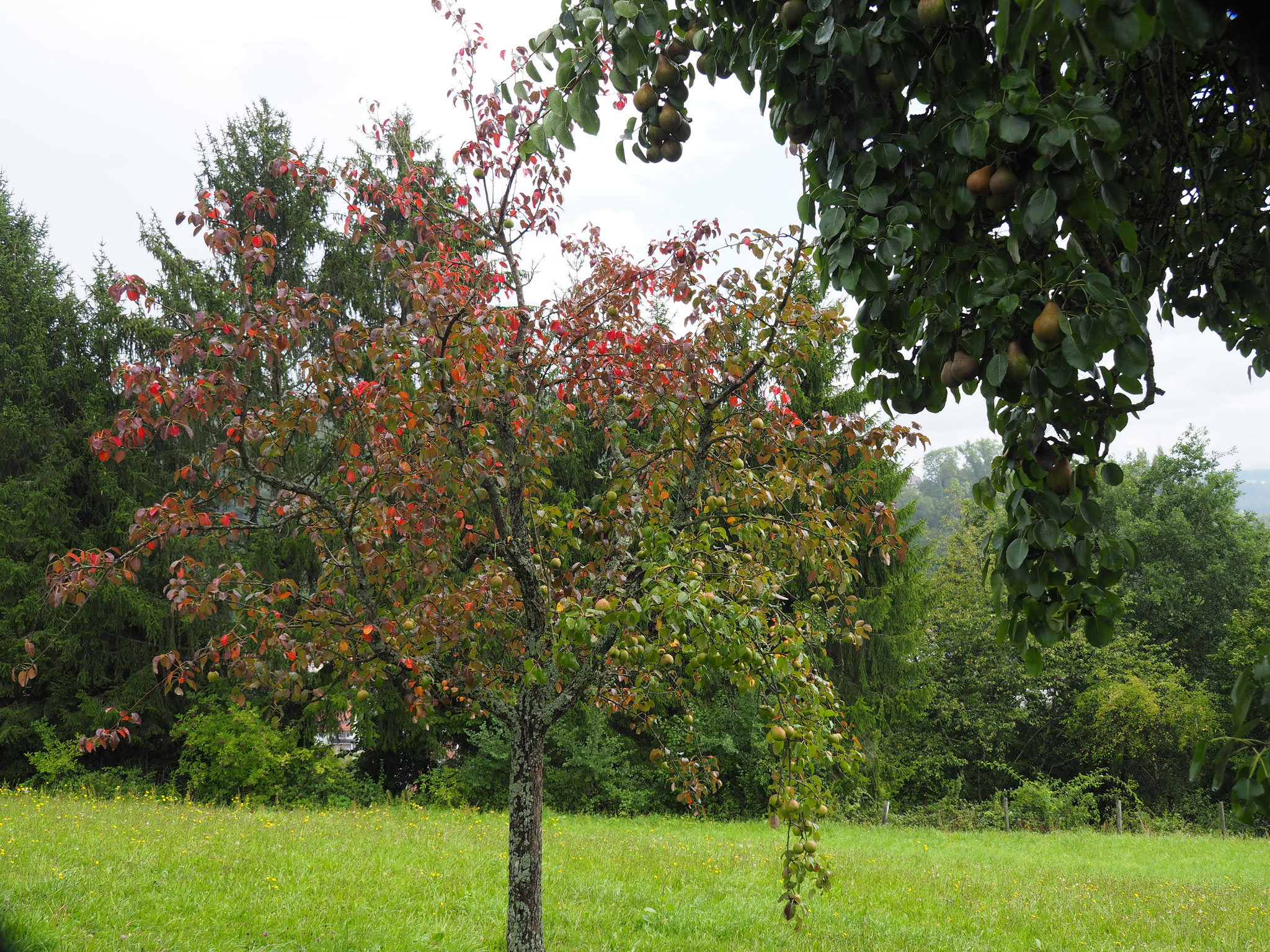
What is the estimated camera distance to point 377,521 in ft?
13.4

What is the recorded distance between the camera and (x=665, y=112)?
1959mm

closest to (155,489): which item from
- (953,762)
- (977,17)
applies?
(977,17)

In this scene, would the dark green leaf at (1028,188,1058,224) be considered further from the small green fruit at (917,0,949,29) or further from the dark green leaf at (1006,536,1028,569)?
the dark green leaf at (1006,536,1028,569)

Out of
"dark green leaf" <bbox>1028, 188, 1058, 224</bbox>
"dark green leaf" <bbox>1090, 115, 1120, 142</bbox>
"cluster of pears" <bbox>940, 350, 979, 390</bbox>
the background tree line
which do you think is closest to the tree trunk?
"cluster of pears" <bbox>940, 350, 979, 390</bbox>

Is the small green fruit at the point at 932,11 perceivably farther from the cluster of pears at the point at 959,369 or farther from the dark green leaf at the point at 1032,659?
the dark green leaf at the point at 1032,659

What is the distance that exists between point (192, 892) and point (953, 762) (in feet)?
52.3

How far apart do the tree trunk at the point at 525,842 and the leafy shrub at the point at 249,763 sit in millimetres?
9521

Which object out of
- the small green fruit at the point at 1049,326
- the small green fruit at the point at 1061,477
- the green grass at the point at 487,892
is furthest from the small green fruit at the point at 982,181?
the green grass at the point at 487,892

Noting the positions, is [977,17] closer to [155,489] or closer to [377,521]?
[377,521]

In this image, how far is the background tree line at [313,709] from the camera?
1295 cm

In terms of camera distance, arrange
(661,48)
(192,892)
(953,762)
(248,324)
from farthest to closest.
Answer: (953,762) → (192,892) → (248,324) → (661,48)

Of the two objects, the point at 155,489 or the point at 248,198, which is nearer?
the point at 248,198

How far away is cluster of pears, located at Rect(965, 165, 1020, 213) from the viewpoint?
4.53 feet

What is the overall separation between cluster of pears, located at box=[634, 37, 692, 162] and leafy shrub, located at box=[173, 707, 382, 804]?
12449mm
